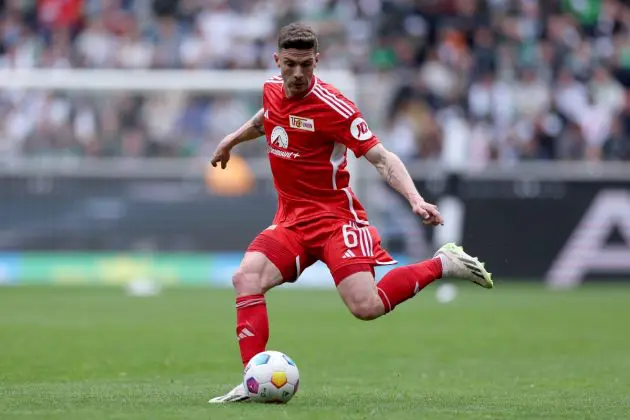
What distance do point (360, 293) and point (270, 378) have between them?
37.0 inches

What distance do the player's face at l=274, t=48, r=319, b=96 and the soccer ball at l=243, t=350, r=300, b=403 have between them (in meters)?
1.80

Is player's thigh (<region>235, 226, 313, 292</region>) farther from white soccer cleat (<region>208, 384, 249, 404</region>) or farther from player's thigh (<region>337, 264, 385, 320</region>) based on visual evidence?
white soccer cleat (<region>208, 384, 249, 404</region>)

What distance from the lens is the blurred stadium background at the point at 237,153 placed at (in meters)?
21.9

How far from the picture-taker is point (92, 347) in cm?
1280

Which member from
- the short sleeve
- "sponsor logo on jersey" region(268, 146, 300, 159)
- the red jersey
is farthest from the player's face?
"sponsor logo on jersey" region(268, 146, 300, 159)

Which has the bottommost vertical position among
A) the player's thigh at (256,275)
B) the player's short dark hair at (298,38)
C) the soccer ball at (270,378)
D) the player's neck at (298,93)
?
the soccer ball at (270,378)

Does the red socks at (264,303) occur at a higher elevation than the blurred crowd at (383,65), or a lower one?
lower

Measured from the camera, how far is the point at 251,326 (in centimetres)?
842

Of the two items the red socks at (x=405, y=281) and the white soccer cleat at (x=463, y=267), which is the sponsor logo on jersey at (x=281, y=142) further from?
the white soccer cleat at (x=463, y=267)

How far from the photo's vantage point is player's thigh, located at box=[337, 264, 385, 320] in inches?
340

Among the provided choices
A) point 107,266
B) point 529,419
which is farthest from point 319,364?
point 107,266

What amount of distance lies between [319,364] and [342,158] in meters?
3.19

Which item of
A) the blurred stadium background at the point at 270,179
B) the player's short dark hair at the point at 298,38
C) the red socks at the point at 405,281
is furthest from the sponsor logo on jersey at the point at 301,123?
the blurred stadium background at the point at 270,179

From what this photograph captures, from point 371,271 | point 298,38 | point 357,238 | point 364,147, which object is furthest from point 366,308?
point 298,38
